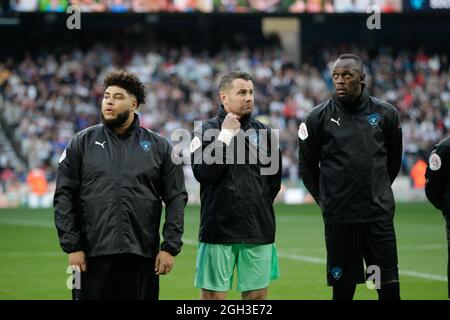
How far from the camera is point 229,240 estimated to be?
7.58m

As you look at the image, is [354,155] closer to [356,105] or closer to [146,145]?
[356,105]

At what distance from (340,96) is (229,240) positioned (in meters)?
1.46

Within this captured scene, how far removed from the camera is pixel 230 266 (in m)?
7.65

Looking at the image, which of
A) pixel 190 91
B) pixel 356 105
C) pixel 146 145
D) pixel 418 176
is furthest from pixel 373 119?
pixel 190 91

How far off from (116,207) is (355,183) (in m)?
2.01

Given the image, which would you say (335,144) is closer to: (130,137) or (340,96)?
(340,96)

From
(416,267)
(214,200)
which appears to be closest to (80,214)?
(214,200)

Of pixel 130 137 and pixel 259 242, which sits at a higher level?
pixel 130 137

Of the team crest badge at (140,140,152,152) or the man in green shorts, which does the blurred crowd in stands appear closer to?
the man in green shorts

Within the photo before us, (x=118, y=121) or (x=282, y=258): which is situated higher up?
(x=118, y=121)

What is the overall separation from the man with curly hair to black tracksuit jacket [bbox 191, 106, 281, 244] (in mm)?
716

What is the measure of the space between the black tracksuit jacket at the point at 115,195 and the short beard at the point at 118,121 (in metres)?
0.06

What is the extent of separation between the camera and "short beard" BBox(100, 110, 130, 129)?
22.5ft

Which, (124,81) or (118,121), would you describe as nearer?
(118,121)
